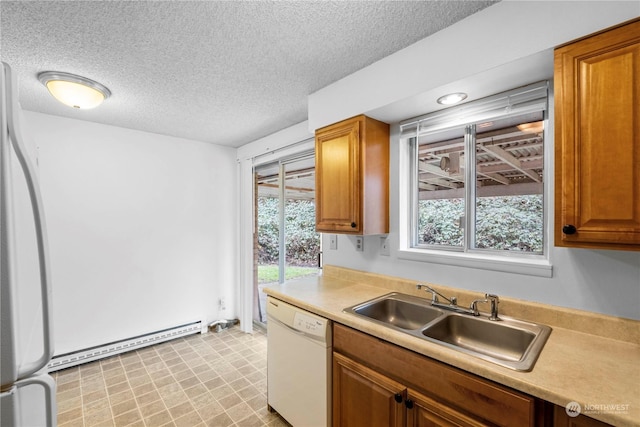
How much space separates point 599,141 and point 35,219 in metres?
1.92

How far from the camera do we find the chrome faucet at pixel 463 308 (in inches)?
60.2

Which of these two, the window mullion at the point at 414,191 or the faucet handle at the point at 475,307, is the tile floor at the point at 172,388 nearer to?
the faucet handle at the point at 475,307

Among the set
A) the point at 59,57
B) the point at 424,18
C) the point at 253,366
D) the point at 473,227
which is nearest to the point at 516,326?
the point at 473,227

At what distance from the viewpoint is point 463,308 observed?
1.69 metres

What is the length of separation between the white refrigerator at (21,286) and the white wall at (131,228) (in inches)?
97.2

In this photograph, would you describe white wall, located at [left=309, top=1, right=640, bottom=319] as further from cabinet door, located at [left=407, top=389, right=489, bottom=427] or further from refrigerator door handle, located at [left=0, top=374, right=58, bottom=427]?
refrigerator door handle, located at [left=0, top=374, right=58, bottom=427]

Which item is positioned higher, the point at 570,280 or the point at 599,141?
the point at 599,141

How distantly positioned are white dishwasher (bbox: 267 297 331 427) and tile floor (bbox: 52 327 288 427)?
26 centimetres

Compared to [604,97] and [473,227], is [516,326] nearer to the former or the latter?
[473,227]

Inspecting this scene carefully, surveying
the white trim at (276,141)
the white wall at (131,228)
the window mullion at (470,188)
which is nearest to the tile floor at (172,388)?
the white wall at (131,228)

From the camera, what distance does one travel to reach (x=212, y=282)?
368cm

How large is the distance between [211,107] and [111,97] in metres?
0.76

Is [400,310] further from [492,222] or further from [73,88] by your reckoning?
[73,88]

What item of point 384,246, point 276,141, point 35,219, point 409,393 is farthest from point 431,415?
point 276,141
